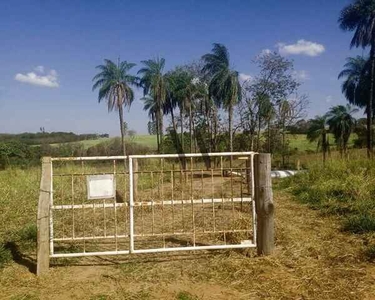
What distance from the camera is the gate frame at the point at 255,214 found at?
464 cm

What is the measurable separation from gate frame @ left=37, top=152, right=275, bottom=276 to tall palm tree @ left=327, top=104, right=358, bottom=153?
3218 centimetres

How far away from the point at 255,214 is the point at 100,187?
2.18 m

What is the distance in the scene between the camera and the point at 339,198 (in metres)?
8.88

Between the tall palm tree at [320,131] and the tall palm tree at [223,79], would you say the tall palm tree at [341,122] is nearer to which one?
the tall palm tree at [320,131]

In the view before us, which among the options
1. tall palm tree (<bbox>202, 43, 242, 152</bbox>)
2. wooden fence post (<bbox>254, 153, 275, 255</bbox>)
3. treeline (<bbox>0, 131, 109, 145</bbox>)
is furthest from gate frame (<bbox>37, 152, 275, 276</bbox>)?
treeline (<bbox>0, 131, 109, 145</bbox>)

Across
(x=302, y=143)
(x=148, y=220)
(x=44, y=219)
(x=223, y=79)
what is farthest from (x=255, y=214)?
(x=302, y=143)

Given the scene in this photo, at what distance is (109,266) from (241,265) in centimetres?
176

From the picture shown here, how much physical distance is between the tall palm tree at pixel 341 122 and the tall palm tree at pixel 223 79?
13803mm

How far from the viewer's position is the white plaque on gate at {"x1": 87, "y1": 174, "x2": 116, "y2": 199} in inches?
191

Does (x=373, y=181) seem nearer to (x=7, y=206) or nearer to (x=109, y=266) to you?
(x=109, y=266)

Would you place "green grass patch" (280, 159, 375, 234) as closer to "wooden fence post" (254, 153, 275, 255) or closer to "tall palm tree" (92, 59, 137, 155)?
"wooden fence post" (254, 153, 275, 255)

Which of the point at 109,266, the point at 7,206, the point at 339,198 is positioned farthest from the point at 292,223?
the point at 7,206

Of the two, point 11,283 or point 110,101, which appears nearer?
point 11,283

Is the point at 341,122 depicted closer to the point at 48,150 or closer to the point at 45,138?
the point at 48,150
